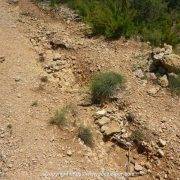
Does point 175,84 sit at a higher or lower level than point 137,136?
higher

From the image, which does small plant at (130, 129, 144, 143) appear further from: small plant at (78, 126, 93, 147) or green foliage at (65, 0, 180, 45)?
green foliage at (65, 0, 180, 45)

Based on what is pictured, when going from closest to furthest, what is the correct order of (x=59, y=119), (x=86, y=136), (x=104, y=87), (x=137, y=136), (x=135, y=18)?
(x=86, y=136) → (x=137, y=136) → (x=59, y=119) → (x=104, y=87) → (x=135, y=18)

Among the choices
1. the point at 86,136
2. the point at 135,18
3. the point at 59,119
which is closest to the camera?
the point at 86,136

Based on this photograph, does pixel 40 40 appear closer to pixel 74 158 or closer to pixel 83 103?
pixel 83 103

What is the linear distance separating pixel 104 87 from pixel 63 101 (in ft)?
2.85

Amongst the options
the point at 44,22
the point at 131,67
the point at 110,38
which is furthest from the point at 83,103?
the point at 44,22

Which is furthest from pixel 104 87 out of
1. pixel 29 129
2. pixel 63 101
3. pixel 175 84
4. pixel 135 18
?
pixel 135 18

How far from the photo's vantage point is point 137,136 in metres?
7.75

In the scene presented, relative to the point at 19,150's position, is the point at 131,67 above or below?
above

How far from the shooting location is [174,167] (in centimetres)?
734

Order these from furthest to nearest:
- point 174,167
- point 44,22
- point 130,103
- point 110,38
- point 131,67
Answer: point 44,22 → point 110,38 → point 131,67 → point 130,103 → point 174,167

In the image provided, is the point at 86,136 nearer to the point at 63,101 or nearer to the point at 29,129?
the point at 29,129

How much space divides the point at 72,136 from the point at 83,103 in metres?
0.91

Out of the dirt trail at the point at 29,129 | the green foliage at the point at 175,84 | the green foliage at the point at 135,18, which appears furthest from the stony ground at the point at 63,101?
the green foliage at the point at 135,18
